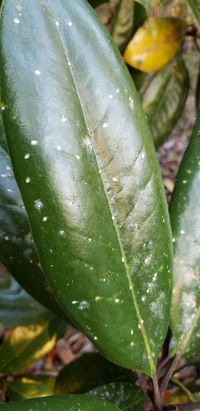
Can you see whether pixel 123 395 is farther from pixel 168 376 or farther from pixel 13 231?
pixel 13 231

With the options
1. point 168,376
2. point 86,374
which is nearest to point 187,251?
point 168,376

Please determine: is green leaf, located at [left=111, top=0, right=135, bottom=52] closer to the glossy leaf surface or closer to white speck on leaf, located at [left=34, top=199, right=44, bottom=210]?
the glossy leaf surface

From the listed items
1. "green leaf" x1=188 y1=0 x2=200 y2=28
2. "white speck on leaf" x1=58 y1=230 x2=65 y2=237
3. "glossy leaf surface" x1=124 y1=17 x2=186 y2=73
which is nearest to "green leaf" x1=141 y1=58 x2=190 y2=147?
"glossy leaf surface" x1=124 y1=17 x2=186 y2=73

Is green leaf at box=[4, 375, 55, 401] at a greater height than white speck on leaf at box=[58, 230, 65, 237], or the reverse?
white speck on leaf at box=[58, 230, 65, 237]

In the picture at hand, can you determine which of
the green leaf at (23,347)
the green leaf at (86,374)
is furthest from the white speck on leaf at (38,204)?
the green leaf at (23,347)

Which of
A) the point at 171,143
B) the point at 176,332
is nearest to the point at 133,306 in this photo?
the point at 176,332

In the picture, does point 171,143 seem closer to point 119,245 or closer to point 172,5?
point 172,5
